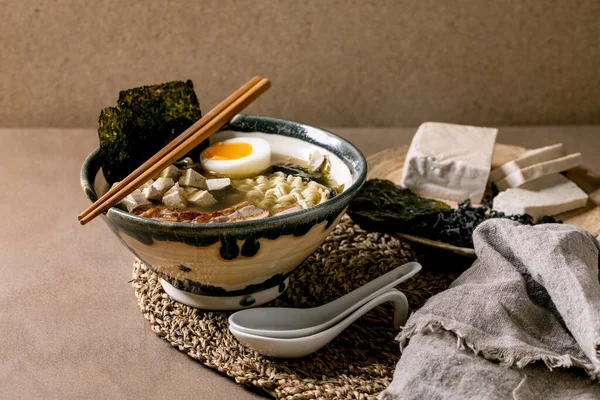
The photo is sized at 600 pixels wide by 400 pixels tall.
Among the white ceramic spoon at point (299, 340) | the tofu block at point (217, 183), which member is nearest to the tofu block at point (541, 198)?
the white ceramic spoon at point (299, 340)

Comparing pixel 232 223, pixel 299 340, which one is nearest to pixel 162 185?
pixel 232 223

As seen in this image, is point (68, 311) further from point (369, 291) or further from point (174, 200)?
point (369, 291)

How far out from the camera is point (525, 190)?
6.28ft

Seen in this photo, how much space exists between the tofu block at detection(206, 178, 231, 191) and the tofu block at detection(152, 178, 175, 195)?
84mm

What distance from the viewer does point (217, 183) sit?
5.28 feet

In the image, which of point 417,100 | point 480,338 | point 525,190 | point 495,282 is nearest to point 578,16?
point 417,100

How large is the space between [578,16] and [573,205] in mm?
1098

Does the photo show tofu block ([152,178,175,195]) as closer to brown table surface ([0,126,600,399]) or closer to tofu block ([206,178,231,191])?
tofu block ([206,178,231,191])

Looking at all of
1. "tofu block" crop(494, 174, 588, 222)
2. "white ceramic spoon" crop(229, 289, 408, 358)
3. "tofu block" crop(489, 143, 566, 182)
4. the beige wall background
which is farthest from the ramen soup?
the beige wall background

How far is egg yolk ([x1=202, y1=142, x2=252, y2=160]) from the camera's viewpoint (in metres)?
1.74

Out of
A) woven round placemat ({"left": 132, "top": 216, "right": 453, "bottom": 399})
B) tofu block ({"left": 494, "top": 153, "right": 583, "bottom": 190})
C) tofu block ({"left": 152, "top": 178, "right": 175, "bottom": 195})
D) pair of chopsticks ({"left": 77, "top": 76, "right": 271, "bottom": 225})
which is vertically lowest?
woven round placemat ({"left": 132, "top": 216, "right": 453, "bottom": 399})

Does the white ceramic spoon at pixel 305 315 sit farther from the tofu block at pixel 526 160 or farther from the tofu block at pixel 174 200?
the tofu block at pixel 526 160

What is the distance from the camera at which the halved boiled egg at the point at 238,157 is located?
1.71m

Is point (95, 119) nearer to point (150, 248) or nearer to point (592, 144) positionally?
point (150, 248)
